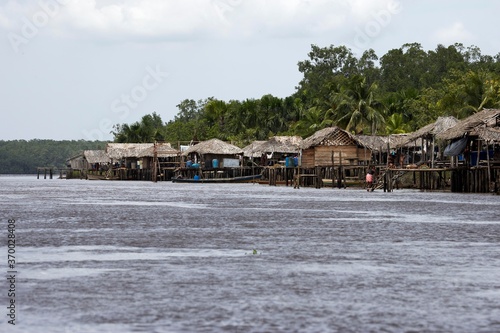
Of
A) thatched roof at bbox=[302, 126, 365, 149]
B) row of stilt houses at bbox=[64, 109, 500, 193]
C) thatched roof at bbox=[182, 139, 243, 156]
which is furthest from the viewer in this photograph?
thatched roof at bbox=[182, 139, 243, 156]

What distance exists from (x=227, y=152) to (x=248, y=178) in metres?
4.23

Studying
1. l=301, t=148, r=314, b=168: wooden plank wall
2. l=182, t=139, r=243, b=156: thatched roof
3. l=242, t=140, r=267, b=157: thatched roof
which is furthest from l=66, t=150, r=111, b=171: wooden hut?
l=301, t=148, r=314, b=168: wooden plank wall

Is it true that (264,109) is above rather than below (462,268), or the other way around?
above

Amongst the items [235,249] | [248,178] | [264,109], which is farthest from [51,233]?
[264,109]

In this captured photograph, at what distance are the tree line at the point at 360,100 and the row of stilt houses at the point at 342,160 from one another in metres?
3.93

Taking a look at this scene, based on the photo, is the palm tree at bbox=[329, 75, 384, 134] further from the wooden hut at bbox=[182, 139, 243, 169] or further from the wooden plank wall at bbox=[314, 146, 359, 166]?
the wooden hut at bbox=[182, 139, 243, 169]

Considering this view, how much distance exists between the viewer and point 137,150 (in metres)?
109

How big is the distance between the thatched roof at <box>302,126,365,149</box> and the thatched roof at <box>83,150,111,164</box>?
58779 mm

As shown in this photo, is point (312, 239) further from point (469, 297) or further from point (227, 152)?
point (227, 152)

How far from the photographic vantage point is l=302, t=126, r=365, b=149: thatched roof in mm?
→ 67062

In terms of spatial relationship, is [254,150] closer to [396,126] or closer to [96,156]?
[396,126]

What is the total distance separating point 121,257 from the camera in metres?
16.1

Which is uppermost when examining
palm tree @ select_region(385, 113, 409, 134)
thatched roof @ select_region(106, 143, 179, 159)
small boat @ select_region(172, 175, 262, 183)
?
palm tree @ select_region(385, 113, 409, 134)

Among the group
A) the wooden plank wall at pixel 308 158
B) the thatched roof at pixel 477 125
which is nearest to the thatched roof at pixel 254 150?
the wooden plank wall at pixel 308 158
